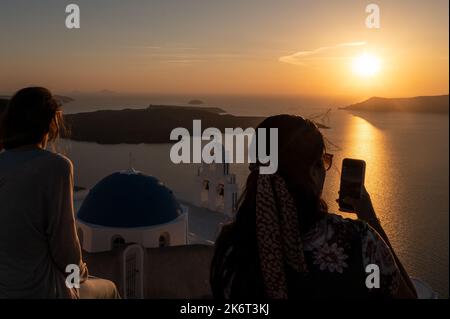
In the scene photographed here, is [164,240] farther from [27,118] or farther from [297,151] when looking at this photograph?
[297,151]

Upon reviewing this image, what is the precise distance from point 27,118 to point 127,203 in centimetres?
699

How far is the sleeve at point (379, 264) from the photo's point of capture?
1381 mm

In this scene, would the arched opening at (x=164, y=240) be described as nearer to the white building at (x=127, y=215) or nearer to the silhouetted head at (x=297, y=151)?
the white building at (x=127, y=215)

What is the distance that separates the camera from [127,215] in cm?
880

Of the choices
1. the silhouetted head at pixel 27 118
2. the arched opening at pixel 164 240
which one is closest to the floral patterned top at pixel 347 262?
the silhouetted head at pixel 27 118

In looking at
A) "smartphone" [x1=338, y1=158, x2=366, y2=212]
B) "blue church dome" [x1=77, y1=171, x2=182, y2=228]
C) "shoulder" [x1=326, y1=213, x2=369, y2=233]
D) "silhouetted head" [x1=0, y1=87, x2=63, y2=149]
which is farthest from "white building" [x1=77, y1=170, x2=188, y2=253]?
"shoulder" [x1=326, y1=213, x2=369, y2=233]

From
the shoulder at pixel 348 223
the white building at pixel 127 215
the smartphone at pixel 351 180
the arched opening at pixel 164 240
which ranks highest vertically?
the smartphone at pixel 351 180

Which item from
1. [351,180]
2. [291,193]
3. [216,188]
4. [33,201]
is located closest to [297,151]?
[291,193]

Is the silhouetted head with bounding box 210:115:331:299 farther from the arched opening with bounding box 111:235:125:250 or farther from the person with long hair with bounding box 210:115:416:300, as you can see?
the arched opening with bounding box 111:235:125:250

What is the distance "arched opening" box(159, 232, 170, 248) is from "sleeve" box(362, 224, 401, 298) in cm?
794

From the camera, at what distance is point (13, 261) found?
2.05 m

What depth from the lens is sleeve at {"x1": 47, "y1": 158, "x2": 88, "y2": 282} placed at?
1.97m

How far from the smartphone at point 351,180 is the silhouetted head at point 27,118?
4.50ft

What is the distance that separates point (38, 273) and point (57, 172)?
51 cm
